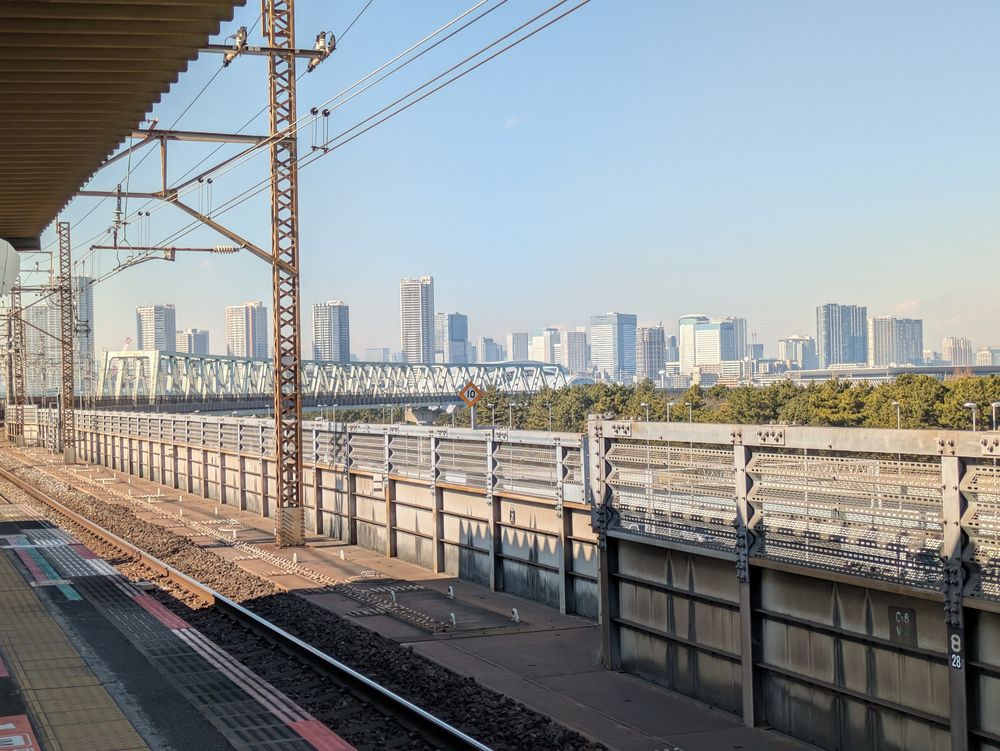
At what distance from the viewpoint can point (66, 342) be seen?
53.9 meters

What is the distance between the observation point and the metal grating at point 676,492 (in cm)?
1055

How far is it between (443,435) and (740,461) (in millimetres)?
8694

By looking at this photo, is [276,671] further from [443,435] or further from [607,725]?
[443,435]

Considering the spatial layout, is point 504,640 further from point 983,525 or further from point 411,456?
point 983,525

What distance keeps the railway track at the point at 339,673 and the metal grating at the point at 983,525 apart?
397 centimetres

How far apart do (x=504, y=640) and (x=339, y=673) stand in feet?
9.56

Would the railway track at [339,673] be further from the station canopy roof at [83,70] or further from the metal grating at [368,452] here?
the station canopy roof at [83,70]

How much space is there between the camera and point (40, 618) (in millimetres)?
14555

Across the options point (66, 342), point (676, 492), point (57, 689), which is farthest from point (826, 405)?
point (57, 689)

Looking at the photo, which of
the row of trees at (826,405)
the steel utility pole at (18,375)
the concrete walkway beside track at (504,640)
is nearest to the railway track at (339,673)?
the concrete walkway beside track at (504,640)

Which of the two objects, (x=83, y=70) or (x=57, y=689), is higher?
(x=83, y=70)

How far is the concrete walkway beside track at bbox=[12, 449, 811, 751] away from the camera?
9.73 meters

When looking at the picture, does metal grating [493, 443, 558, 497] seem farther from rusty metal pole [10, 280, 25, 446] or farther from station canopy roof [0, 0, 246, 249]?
rusty metal pole [10, 280, 25, 446]

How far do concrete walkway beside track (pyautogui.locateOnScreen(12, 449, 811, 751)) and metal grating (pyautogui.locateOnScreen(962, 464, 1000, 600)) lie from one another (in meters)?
2.51
